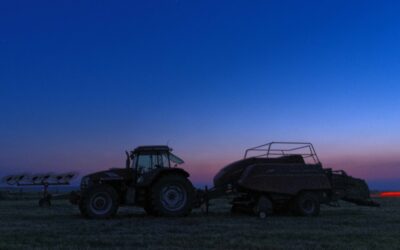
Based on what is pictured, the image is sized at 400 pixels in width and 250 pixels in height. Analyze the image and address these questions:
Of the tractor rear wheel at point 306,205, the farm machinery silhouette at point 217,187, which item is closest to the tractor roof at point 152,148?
the farm machinery silhouette at point 217,187

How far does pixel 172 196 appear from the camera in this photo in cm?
1648

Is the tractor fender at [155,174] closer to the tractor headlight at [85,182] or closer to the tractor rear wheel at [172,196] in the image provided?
the tractor rear wheel at [172,196]

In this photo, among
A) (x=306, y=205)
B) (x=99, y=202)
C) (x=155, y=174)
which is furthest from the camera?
(x=306, y=205)

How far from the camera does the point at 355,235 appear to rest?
36.1 feet

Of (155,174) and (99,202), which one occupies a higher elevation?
(155,174)

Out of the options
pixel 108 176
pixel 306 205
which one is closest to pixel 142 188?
pixel 108 176

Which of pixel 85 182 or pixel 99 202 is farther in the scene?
pixel 85 182

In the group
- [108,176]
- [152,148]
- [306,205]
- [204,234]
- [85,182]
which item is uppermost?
[152,148]

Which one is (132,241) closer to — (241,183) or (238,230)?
(238,230)

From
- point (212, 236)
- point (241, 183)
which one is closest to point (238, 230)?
point (212, 236)

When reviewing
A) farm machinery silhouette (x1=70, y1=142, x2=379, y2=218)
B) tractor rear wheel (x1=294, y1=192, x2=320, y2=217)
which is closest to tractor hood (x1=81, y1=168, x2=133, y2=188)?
farm machinery silhouette (x1=70, y1=142, x2=379, y2=218)

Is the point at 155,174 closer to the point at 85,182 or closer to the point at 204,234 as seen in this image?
the point at 85,182

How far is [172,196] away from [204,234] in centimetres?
543

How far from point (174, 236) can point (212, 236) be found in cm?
85
